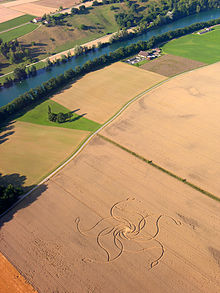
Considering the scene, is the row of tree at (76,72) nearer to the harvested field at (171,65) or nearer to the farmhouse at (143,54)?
the farmhouse at (143,54)

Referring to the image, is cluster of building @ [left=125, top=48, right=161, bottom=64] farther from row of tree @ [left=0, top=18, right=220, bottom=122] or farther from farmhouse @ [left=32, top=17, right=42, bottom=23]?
farmhouse @ [left=32, top=17, right=42, bottom=23]

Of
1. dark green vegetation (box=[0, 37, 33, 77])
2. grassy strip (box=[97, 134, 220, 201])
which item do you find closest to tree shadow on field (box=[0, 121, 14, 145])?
grassy strip (box=[97, 134, 220, 201])

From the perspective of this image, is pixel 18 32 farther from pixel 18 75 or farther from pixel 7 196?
pixel 7 196

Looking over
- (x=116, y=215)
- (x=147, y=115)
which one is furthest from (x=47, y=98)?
(x=116, y=215)

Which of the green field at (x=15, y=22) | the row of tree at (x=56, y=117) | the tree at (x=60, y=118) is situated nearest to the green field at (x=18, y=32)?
the green field at (x=15, y=22)

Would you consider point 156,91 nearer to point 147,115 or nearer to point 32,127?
point 147,115
